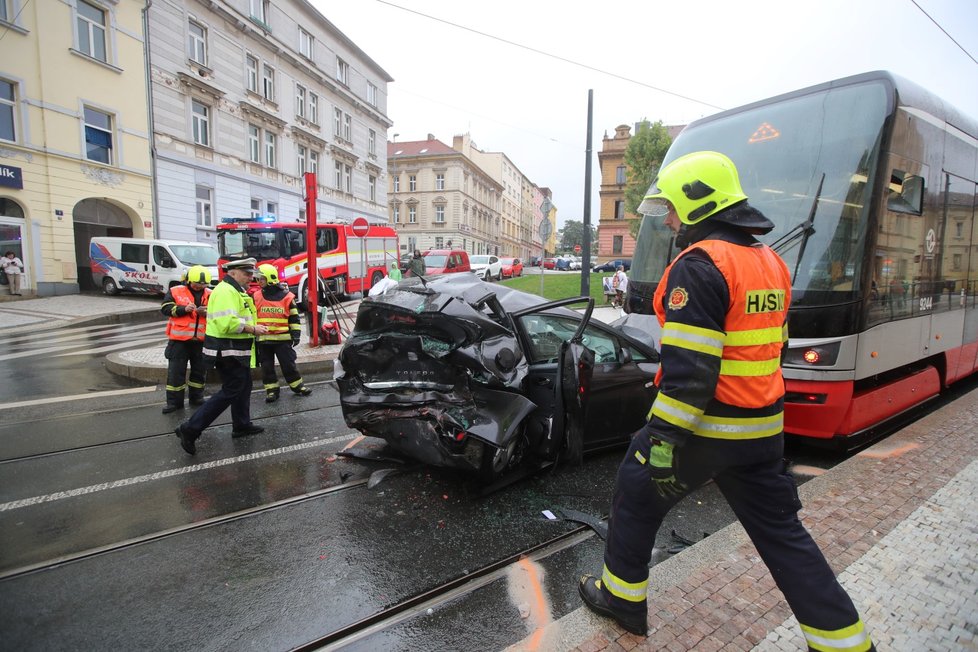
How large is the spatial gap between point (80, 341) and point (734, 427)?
13.0 meters

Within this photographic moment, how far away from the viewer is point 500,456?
343 centimetres

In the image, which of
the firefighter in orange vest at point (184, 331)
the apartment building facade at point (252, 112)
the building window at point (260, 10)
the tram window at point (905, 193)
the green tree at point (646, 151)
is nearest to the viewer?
the tram window at point (905, 193)

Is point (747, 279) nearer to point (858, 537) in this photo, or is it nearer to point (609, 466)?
point (858, 537)

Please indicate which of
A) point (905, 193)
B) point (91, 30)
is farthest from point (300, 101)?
point (905, 193)

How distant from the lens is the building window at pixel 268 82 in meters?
25.9

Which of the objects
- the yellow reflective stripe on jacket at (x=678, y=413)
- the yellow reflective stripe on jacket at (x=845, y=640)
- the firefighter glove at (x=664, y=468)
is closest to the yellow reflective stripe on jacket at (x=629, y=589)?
the firefighter glove at (x=664, y=468)

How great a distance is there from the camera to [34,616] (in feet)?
8.25

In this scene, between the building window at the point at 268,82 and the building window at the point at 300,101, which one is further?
the building window at the point at 300,101

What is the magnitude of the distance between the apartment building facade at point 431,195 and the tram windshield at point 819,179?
50.2m

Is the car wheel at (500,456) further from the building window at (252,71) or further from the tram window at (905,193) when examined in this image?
the building window at (252,71)

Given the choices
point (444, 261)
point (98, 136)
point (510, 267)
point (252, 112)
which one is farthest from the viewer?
point (510, 267)

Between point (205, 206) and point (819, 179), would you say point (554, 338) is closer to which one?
point (819, 179)

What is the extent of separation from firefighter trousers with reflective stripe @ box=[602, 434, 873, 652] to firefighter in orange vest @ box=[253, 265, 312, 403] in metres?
5.42

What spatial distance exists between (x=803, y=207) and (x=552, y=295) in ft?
54.5
